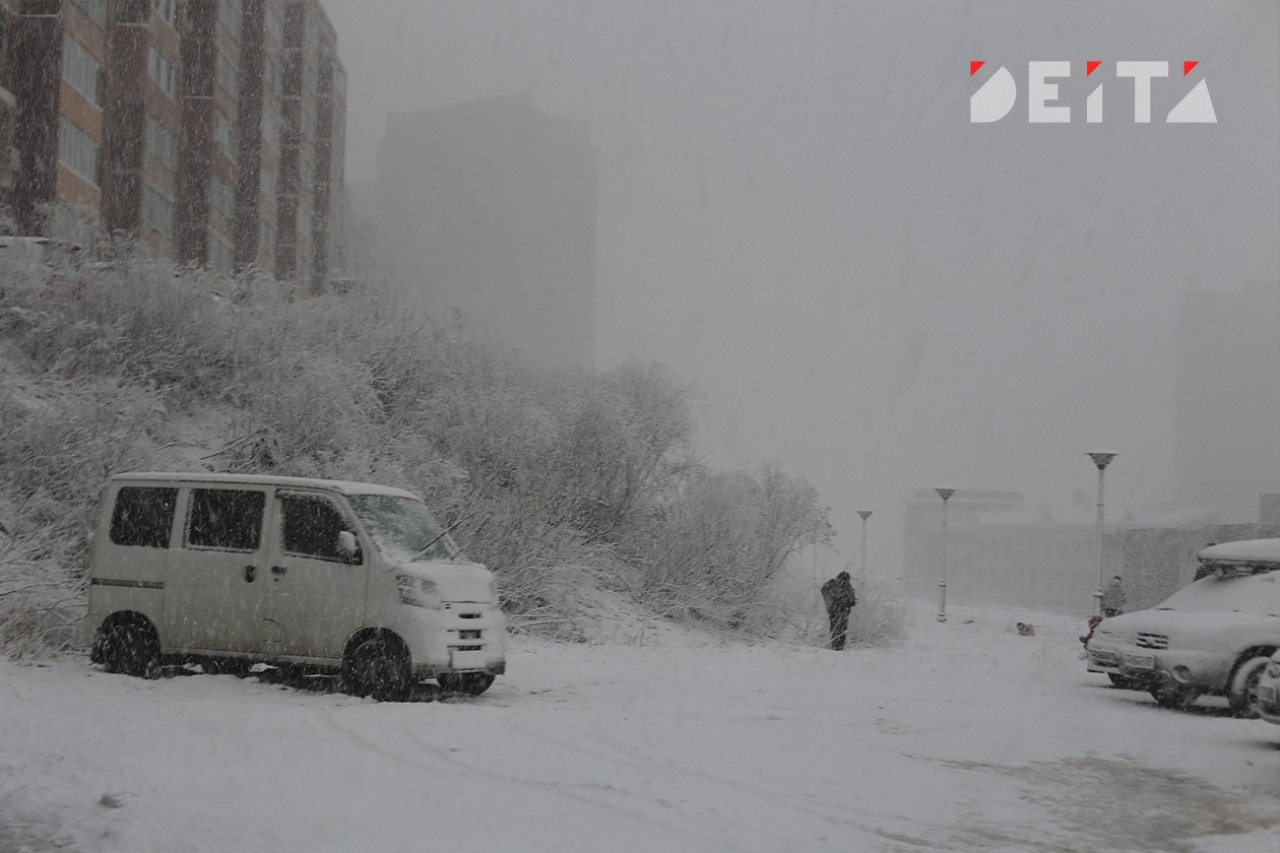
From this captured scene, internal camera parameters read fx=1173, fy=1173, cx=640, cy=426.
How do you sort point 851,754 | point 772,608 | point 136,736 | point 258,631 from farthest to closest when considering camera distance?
point 772,608
point 258,631
point 851,754
point 136,736

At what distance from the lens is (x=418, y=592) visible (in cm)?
1043

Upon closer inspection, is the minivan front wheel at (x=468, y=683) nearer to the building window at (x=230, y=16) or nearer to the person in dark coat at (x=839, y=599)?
the person in dark coat at (x=839, y=599)

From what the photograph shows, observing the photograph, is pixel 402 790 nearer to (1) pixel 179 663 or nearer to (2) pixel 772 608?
(1) pixel 179 663

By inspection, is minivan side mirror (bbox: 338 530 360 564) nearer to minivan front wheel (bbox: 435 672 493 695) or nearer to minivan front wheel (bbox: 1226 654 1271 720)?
minivan front wheel (bbox: 435 672 493 695)

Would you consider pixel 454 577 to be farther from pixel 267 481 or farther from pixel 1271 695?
pixel 1271 695

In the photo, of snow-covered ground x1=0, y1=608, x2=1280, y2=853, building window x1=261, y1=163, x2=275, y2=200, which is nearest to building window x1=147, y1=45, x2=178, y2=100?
building window x1=261, y1=163, x2=275, y2=200

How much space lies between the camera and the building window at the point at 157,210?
1674 inches

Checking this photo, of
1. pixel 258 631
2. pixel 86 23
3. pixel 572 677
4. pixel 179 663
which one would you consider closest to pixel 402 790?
pixel 258 631

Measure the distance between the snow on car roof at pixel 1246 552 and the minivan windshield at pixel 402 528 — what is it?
882 centimetres

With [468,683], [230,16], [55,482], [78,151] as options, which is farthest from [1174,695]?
[230,16]

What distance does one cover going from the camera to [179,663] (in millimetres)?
11141

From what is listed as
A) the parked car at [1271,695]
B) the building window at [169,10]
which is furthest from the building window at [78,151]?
the parked car at [1271,695]

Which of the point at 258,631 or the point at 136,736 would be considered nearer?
the point at 136,736

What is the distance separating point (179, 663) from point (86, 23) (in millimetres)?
31053
